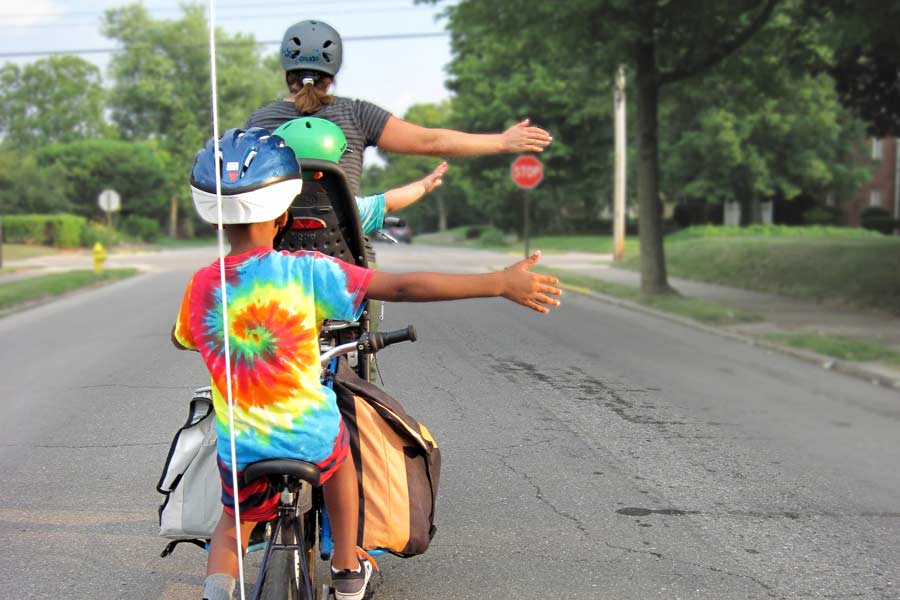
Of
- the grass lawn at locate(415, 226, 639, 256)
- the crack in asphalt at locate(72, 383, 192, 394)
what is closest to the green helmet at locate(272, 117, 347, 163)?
the crack in asphalt at locate(72, 383, 192, 394)

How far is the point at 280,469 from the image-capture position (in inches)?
117

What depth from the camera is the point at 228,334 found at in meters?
3.04

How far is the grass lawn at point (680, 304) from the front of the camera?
15.2 m

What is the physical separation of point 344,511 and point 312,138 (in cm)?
125

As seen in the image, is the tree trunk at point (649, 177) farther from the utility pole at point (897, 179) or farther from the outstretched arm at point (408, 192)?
the utility pole at point (897, 179)

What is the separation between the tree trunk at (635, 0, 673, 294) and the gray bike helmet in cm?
1539

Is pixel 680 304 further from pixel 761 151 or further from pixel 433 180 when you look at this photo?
pixel 761 151

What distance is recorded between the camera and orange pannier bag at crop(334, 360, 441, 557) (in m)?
3.47

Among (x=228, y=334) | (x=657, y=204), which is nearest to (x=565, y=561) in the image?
(x=228, y=334)

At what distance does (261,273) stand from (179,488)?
85 centimetres

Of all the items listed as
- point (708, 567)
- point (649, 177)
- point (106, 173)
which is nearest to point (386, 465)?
point (708, 567)

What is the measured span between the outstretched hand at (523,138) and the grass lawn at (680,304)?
11.3 m

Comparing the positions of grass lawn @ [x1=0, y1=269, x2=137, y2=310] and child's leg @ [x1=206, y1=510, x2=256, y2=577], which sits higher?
child's leg @ [x1=206, y1=510, x2=256, y2=577]

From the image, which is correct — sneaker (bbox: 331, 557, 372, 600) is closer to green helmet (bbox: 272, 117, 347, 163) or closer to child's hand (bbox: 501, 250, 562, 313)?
child's hand (bbox: 501, 250, 562, 313)
